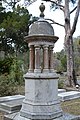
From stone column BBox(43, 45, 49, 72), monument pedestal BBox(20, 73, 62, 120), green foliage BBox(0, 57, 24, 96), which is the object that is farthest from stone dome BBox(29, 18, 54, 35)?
green foliage BBox(0, 57, 24, 96)

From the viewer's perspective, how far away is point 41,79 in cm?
539

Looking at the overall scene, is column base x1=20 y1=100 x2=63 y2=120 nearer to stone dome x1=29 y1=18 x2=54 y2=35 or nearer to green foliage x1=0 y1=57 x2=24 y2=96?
stone dome x1=29 y1=18 x2=54 y2=35

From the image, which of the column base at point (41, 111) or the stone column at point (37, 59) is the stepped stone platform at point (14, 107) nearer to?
the column base at point (41, 111)

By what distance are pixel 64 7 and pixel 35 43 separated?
11018 millimetres

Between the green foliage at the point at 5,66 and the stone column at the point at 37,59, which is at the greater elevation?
the green foliage at the point at 5,66

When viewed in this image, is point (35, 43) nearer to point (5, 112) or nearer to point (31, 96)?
point (31, 96)

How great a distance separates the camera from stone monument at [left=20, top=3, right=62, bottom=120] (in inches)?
210

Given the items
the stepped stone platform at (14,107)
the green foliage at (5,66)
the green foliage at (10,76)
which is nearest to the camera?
the stepped stone platform at (14,107)

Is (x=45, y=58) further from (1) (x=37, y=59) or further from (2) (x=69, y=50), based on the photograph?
(2) (x=69, y=50)

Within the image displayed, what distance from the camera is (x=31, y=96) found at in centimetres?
544

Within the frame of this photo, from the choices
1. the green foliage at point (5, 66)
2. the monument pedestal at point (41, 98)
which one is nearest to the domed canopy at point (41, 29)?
the monument pedestal at point (41, 98)

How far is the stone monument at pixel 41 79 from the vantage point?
5.34 metres

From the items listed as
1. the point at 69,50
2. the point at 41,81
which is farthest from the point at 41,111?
the point at 69,50

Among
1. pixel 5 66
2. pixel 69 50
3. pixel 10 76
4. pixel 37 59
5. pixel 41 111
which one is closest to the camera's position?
pixel 41 111
